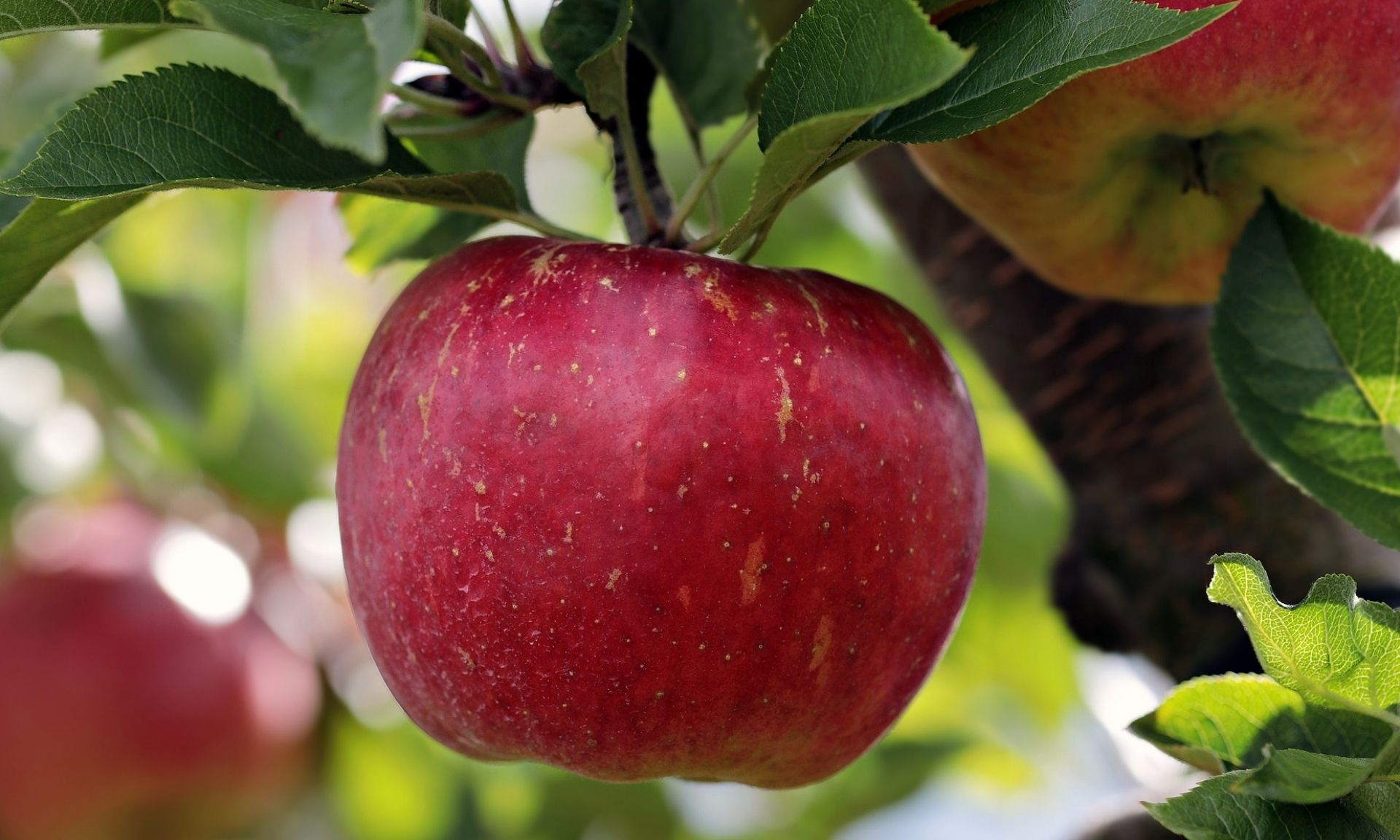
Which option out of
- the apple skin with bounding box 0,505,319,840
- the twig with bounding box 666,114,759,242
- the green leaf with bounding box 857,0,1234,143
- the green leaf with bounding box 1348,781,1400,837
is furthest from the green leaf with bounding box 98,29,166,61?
the apple skin with bounding box 0,505,319,840

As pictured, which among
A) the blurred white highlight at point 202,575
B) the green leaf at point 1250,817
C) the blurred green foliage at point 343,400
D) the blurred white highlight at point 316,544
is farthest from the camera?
the blurred white highlight at point 316,544

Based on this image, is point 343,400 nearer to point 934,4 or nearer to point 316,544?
point 316,544

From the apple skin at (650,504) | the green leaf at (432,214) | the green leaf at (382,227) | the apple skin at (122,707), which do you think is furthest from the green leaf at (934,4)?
the apple skin at (122,707)

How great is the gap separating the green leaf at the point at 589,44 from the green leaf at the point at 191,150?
0.06 m

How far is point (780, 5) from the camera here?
73 centimetres

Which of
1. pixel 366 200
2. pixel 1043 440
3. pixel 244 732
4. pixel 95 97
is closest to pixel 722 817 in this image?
pixel 244 732

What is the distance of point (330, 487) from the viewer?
1.77 m

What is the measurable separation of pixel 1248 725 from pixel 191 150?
48 cm

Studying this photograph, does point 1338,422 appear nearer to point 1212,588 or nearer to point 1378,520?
point 1378,520

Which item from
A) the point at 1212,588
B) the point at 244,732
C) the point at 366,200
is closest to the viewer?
the point at 1212,588

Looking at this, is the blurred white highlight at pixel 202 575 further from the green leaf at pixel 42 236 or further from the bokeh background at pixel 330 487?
the green leaf at pixel 42 236

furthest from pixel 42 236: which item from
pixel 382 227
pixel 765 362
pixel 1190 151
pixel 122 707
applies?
pixel 122 707

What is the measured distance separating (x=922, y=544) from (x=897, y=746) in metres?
1.08

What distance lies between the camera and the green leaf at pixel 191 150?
0.52 meters
